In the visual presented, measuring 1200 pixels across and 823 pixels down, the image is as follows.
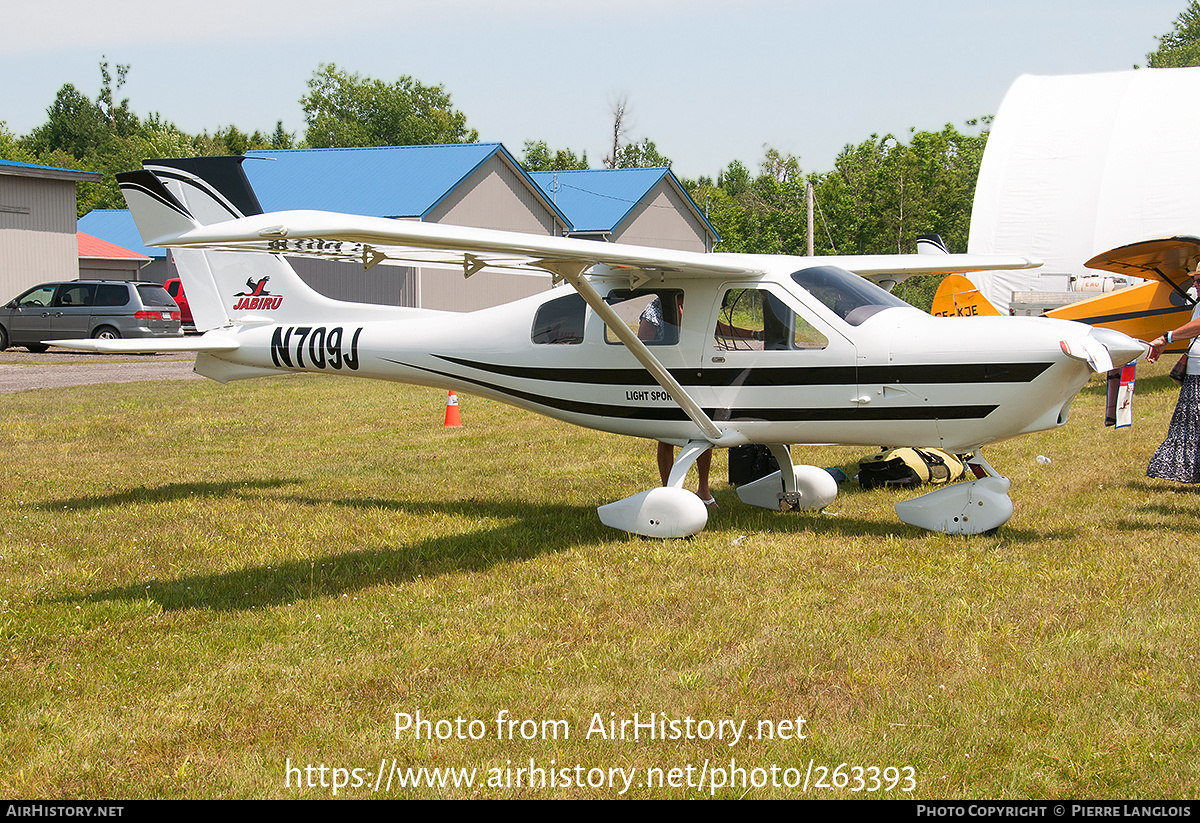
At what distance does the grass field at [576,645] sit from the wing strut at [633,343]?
90 cm

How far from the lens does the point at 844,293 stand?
7504 millimetres

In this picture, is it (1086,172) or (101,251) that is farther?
(101,251)

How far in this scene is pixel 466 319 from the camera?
879 centimetres

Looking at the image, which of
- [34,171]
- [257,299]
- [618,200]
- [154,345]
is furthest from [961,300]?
[618,200]

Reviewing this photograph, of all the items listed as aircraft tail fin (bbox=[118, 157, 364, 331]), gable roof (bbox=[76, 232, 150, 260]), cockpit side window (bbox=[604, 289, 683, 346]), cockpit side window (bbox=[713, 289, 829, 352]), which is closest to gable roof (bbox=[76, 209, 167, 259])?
gable roof (bbox=[76, 232, 150, 260])

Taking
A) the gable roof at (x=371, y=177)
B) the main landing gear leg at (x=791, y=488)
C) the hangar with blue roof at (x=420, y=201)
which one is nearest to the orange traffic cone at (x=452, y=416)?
the main landing gear leg at (x=791, y=488)

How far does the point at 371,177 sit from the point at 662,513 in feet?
114

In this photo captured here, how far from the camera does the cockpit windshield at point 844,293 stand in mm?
7379

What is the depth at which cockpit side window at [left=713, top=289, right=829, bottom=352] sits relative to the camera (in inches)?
294

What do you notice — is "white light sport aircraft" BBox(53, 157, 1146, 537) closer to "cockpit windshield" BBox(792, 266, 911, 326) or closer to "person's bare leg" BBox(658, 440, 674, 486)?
"cockpit windshield" BBox(792, 266, 911, 326)

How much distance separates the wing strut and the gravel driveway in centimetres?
1426

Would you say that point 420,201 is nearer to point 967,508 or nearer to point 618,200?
point 618,200

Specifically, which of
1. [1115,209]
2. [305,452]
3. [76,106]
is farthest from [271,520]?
[76,106]
